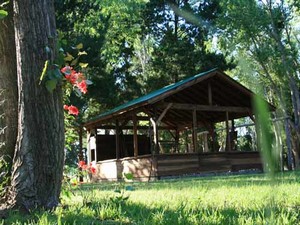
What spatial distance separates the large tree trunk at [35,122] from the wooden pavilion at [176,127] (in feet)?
32.9

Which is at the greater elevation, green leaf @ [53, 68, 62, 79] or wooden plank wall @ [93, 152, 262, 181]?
green leaf @ [53, 68, 62, 79]

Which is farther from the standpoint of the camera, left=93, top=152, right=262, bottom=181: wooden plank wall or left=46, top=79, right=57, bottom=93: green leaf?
left=93, top=152, right=262, bottom=181: wooden plank wall

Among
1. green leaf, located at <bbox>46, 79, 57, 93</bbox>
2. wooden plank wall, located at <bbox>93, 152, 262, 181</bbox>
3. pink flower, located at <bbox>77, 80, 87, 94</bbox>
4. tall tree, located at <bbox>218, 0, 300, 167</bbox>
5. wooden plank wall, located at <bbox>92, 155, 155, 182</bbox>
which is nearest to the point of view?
green leaf, located at <bbox>46, 79, 57, 93</bbox>

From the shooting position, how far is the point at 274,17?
25.3 metres

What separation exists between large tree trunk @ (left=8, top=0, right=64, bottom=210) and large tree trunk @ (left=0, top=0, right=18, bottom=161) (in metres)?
0.29

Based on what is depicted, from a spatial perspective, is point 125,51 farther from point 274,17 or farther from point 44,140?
point 44,140

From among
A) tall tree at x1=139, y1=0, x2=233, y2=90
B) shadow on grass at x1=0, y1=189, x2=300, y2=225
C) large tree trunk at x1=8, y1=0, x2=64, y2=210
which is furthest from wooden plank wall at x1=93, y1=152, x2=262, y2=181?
shadow on grass at x1=0, y1=189, x2=300, y2=225

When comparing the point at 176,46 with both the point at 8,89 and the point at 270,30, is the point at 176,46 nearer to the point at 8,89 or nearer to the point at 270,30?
the point at 270,30

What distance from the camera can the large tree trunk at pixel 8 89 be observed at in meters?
3.87

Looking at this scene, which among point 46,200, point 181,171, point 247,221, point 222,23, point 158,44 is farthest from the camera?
point 158,44

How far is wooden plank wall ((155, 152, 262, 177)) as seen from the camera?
15.5 m

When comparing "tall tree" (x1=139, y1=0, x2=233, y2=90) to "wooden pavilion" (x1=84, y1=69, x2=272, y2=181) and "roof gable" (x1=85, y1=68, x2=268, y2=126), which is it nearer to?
"wooden pavilion" (x1=84, y1=69, x2=272, y2=181)

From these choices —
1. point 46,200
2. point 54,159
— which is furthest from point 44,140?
point 46,200

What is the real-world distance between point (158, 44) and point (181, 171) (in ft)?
45.0
